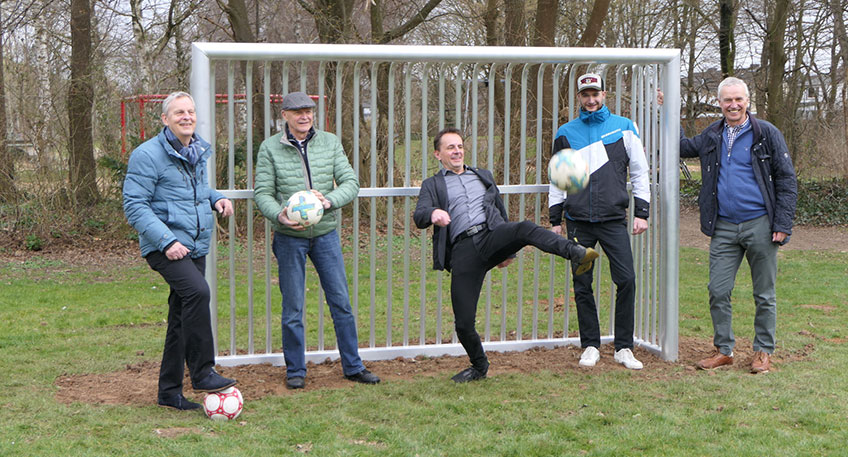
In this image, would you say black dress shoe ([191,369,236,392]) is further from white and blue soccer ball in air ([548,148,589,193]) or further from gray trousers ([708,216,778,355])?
gray trousers ([708,216,778,355])

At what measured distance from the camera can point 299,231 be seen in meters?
5.43

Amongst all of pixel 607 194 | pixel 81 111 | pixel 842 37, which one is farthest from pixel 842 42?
pixel 81 111

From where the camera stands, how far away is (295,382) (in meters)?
5.54

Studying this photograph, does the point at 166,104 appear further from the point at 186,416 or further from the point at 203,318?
the point at 186,416

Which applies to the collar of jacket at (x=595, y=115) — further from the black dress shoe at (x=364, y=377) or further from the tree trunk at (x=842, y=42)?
the tree trunk at (x=842, y=42)

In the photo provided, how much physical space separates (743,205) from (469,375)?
226 centimetres

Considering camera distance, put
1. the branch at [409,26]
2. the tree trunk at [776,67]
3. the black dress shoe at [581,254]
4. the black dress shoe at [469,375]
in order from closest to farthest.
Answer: the black dress shoe at [581,254], the black dress shoe at [469,375], the branch at [409,26], the tree trunk at [776,67]

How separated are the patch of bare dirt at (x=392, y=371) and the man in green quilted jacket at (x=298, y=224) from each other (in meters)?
0.22

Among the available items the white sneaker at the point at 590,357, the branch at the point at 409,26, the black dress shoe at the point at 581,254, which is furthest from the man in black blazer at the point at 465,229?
the branch at the point at 409,26

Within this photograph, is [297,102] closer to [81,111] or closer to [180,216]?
[180,216]

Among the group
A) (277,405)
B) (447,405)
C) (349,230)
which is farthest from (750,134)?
(349,230)

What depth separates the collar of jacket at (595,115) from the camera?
5855mm

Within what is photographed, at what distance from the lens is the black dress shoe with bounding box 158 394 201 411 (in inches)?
198

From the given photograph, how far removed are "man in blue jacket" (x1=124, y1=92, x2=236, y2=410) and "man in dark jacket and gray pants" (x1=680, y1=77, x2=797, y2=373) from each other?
3.42m
